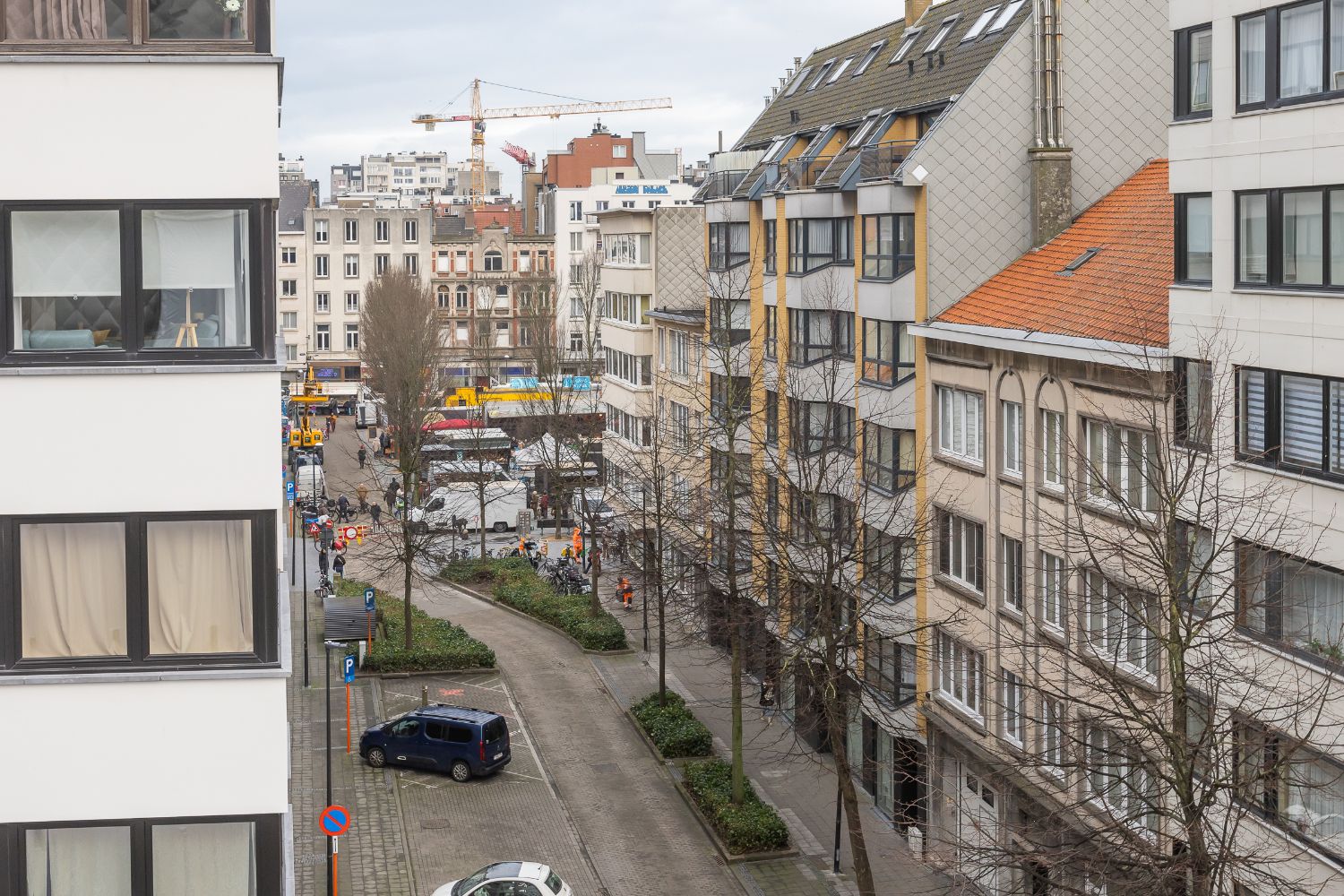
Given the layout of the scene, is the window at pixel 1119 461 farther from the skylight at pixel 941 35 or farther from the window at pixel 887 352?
the skylight at pixel 941 35

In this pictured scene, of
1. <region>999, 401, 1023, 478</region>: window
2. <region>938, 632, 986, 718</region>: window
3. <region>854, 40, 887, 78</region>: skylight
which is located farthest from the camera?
<region>854, 40, 887, 78</region>: skylight

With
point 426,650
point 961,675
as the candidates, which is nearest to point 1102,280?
point 961,675

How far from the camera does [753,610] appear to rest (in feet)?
119

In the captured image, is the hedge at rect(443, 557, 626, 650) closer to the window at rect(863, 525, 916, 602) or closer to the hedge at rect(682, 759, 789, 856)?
the hedge at rect(682, 759, 789, 856)

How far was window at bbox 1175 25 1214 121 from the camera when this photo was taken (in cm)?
2205

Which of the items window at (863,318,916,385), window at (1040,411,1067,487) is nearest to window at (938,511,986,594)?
window at (1040,411,1067,487)

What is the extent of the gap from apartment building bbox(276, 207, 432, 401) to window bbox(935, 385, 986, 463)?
95476 mm

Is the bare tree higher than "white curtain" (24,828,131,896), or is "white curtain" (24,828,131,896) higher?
the bare tree

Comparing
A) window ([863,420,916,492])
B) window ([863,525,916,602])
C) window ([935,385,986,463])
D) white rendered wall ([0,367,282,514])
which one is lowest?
window ([863,525,916,602])

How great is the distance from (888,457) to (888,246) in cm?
453

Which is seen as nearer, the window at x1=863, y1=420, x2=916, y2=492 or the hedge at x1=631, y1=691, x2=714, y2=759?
the window at x1=863, y1=420, x2=916, y2=492

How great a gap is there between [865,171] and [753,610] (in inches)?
395

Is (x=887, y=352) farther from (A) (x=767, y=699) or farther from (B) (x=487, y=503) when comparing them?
(B) (x=487, y=503)

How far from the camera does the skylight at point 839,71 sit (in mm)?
47250
